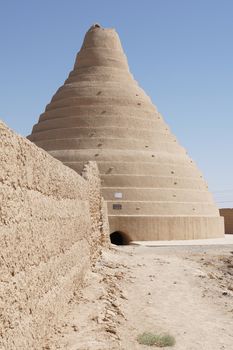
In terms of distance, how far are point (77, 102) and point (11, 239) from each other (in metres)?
28.1

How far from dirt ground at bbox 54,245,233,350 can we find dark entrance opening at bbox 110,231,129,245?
10743mm

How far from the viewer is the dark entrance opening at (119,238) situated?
2838cm

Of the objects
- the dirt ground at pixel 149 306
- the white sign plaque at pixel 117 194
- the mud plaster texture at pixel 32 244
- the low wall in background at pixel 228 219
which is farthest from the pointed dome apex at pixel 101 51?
the mud plaster texture at pixel 32 244

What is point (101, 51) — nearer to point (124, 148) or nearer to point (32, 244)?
point (124, 148)

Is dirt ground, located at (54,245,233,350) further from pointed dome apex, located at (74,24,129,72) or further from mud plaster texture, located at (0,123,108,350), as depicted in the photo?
pointed dome apex, located at (74,24,129,72)

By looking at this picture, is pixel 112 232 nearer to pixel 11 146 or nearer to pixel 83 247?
pixel 83 247

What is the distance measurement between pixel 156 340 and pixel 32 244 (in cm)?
305

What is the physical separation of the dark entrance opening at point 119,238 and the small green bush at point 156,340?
19844 millimetres

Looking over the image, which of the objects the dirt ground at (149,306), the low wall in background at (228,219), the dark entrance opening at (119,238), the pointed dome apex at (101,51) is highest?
the pointed dome apex at (101,51)

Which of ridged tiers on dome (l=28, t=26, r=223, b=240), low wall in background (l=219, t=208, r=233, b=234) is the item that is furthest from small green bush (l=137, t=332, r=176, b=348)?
low wall in background (l=219, t=208, r=233, b=234)

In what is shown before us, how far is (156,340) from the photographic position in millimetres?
8156

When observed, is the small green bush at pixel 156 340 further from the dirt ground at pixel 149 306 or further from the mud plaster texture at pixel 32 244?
the mud plaster texture at pixel 32 244

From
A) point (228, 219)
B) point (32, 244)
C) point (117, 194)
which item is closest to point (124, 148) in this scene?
point (117, 194)

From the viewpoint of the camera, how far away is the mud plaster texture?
210 inches
